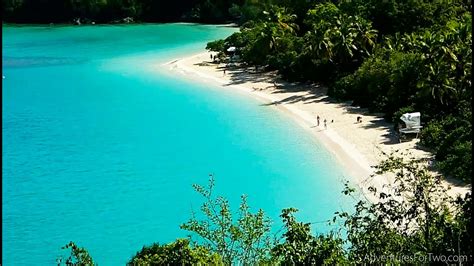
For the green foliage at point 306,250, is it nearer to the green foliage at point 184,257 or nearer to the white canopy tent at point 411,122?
the green foliage at point 184,257

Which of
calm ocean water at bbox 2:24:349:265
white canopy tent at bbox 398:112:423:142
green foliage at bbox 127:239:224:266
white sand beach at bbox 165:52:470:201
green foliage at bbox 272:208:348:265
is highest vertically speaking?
green foliage at bbox 272:208:348:265

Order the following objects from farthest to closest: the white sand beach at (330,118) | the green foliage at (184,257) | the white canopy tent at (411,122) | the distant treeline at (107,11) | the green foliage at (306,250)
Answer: the distant treeline at (107,11) < the white canopy tent at (411,122) < the white sand beach at (330,118) < the green foliage at (184,257) < the green foliage at (306,250)

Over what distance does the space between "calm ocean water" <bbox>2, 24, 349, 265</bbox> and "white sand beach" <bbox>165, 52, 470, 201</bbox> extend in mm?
1044

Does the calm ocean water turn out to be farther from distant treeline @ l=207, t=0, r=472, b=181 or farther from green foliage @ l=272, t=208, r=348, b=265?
green foliage @ l=272, t=208, r=348, b=265

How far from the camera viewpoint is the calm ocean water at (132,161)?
27094 millimetres

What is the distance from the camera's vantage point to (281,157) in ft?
115

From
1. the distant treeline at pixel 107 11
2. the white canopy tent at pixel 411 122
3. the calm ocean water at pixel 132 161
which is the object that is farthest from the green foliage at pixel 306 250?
the distant treeline at pixel 107 11

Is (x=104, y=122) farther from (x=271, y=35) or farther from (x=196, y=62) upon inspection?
(x=196, y=62)

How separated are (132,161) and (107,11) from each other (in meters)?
90.7

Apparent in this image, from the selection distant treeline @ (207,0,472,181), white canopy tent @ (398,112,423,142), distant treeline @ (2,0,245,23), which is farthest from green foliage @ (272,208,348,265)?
distant treeline @ (2,0,245,23)

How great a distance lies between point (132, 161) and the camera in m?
36.9

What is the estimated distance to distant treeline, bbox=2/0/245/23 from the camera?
11688 centimetres

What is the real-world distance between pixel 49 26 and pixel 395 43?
8779 centimetres

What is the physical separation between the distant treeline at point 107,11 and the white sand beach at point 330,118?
52.1 meters
